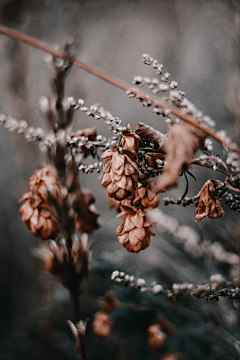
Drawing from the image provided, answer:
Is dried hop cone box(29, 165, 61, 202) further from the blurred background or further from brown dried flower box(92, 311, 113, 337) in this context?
brown dried flower box(92, 311, 113, 337)

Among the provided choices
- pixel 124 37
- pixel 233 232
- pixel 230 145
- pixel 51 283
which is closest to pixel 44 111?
pixel 230 145

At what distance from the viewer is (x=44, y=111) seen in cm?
34

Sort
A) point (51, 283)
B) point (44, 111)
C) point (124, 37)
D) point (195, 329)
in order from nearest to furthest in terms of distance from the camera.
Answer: point (44, 111)
point (195, 329)
point (51, 283)
point (124, 37)

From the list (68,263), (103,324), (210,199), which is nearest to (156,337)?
(103,324)

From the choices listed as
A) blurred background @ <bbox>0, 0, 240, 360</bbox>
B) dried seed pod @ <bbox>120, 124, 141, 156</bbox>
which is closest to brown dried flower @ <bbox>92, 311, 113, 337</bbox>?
blurred background @ <bbox>0, 0, 240, 360</bbox>

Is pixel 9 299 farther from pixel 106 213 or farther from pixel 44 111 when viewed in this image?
pixel 44 111

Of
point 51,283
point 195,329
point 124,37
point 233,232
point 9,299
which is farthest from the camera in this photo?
point 9,299

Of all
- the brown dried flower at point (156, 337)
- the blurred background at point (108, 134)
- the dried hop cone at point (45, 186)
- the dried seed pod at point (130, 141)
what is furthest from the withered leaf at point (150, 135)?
the brown dried flower at point (156, 337)

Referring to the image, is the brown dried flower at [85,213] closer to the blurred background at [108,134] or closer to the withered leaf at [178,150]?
the withered leaf at [178,150]

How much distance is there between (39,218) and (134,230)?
139mm

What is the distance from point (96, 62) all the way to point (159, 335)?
1042mm

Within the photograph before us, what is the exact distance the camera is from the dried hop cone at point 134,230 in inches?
10.7

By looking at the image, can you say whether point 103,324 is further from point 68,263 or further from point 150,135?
point 150,135

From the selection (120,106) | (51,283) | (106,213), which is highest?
(120,106)
